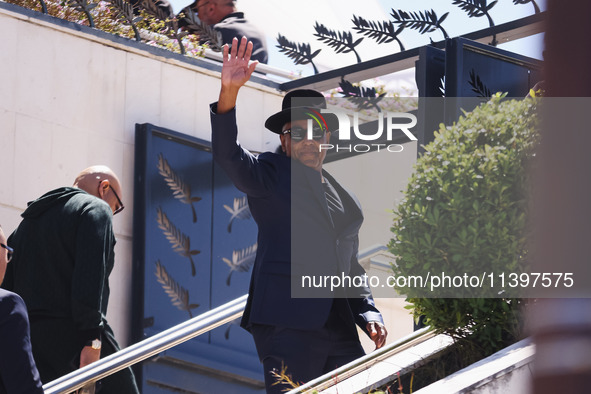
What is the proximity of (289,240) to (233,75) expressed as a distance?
785mm

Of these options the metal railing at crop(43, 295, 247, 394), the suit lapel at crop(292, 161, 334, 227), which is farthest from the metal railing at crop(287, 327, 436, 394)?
the metal railing at crop(43, 295, 247, 394)

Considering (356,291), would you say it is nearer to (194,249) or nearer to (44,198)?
(44,198)

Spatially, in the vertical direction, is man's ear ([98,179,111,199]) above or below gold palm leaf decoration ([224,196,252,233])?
below

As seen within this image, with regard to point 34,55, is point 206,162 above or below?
below

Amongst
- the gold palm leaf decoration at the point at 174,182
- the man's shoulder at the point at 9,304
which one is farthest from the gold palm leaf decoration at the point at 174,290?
the man's shoulder at the point at 9,304

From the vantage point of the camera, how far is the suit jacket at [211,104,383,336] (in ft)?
16.0

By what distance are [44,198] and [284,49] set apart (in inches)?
136

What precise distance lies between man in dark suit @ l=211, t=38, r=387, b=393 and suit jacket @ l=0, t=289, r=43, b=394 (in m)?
1.38

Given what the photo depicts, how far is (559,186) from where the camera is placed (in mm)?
1563

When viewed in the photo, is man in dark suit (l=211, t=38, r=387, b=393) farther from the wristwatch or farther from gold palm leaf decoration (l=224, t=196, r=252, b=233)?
gold palm leaf decoration (l=224, t=196, r=252, b=233)

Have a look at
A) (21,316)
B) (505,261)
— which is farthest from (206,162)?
(21,316)

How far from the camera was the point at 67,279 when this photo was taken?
18.8ft

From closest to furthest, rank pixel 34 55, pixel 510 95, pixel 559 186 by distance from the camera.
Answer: pixel 559 186
pixel 510 95
pixel 34 55

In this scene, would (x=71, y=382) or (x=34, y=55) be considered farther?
(x=34, y=55)
